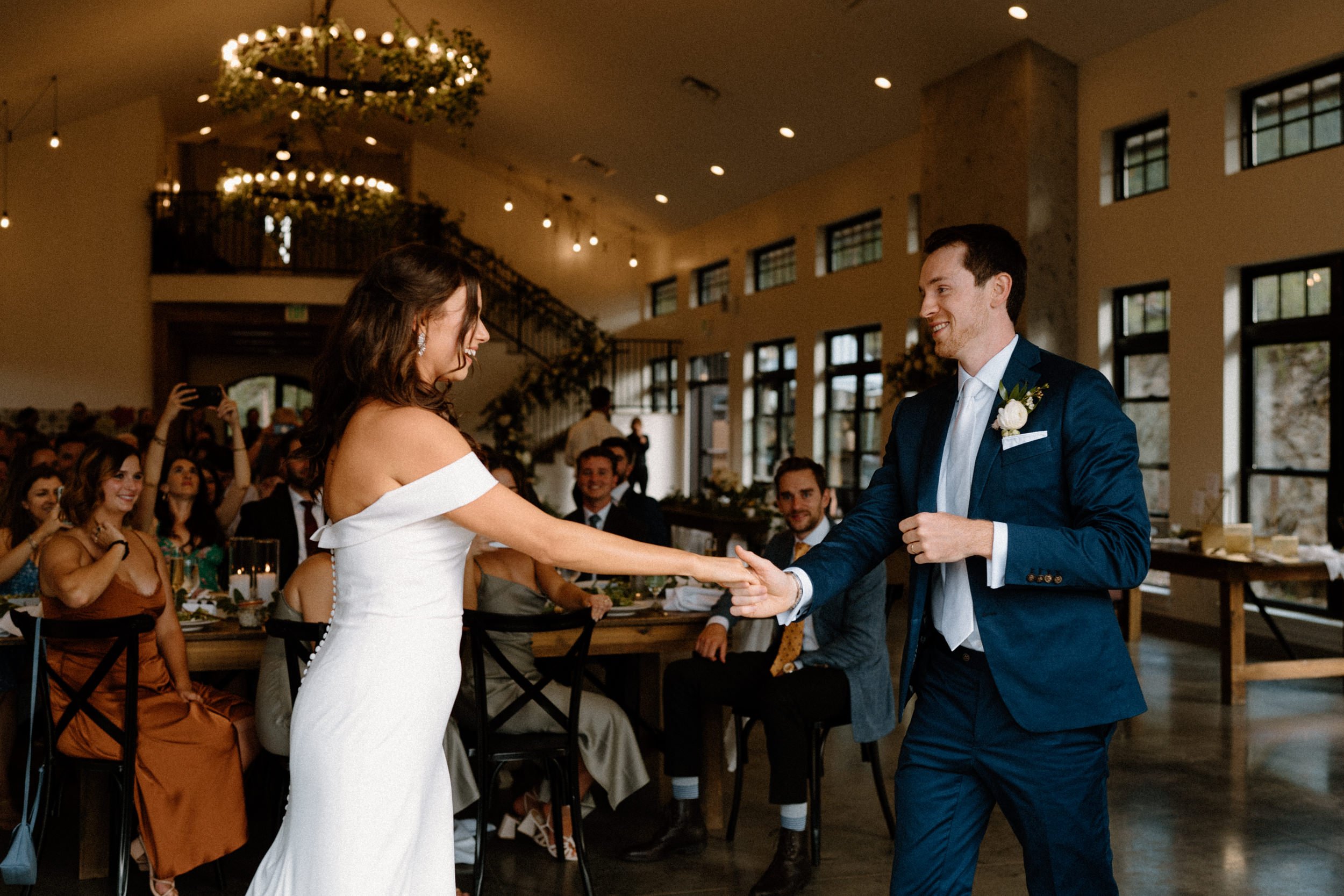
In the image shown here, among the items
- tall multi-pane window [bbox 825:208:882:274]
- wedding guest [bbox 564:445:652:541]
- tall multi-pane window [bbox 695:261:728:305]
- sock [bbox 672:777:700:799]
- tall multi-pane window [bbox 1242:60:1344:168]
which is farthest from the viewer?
tall multi-pane window [bbox 695:261:728:305]

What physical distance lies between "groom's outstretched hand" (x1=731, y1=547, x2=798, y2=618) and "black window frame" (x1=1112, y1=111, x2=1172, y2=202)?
7.28 m

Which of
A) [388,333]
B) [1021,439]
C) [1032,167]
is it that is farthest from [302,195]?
[1021,439]

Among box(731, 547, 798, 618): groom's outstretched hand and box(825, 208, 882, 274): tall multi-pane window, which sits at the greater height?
box(825, 208, 882, 274): tall multi-pane window

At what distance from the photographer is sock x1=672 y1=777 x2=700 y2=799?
396 centimetres

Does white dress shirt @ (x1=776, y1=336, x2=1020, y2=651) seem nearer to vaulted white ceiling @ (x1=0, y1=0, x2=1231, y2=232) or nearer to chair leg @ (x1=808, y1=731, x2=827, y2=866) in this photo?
chair leg @ (x1=808, y1=731, x2=827, y2=866)

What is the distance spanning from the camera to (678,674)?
4102 millimetres

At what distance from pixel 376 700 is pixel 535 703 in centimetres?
184

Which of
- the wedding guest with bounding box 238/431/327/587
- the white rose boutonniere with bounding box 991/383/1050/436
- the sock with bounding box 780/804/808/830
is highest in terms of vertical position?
the white rose boutonniere with bounding box 991/383/1050/436

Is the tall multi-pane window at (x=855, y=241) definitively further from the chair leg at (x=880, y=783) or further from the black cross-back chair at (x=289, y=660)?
the black cross-back chair at (x=289, y=660)

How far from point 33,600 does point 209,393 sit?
1.27 meters

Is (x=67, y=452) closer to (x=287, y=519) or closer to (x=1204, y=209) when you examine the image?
(x=287, y=519)

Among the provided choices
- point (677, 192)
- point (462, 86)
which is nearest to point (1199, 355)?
point (462, 86)

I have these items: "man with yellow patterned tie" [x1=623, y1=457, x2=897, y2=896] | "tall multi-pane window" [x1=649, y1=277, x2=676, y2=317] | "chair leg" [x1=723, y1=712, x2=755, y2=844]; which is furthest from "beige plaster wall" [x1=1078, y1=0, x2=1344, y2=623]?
"tall multi-pane window" [x1=649, y1=277, x2=676, y2=317]

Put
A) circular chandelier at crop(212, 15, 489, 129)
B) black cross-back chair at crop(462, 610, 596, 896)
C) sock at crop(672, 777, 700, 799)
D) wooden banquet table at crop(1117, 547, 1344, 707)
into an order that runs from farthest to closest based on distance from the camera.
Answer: circular chandelier at crop(212, 15, 489, 129) < wooden banquet table at crop(1117, 547, 1344, 707) < sock at crop(672, 777, 700, 799) < black cross-back chair at crop(462, 610, 596, 896)
